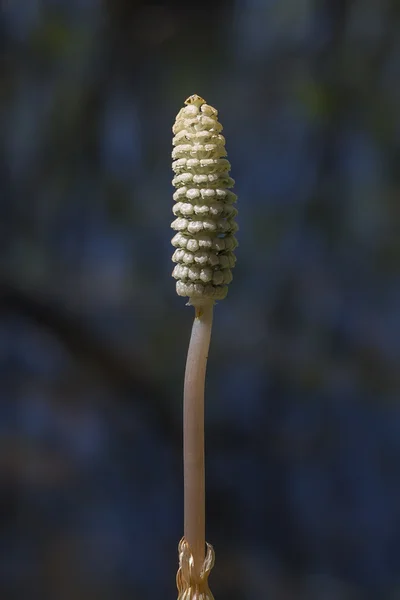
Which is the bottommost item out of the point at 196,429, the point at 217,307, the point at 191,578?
the point at 191,578

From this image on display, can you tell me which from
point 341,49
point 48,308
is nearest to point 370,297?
point 341,49

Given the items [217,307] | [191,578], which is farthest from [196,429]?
[217,307]

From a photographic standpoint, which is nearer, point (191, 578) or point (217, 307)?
point (191, 578)

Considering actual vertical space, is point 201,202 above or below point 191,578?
above

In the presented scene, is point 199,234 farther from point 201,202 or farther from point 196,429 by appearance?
point 196,429

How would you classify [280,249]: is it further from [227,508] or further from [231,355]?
[227,508]

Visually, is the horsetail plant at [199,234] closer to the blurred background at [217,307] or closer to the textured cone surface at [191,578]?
the textured cone surface at [191,578]

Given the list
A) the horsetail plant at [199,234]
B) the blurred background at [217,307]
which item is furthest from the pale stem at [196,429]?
the blurred background at [217,307]
